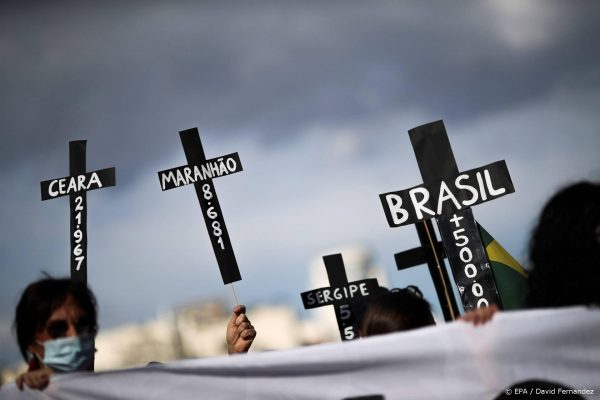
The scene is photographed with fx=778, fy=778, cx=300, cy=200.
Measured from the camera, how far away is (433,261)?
27.9 ft

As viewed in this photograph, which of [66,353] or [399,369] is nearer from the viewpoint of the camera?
[399,369]

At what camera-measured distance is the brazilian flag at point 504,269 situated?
6910mm

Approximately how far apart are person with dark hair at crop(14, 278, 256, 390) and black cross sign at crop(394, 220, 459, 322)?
15.6 feet

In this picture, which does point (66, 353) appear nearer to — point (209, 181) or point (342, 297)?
point (209, 181)

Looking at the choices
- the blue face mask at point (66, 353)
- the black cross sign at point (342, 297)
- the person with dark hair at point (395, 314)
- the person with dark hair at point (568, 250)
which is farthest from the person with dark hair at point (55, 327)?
the black cross sign at point (342, 297)

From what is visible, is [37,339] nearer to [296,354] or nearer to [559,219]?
[296,354]

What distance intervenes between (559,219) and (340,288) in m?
8.45

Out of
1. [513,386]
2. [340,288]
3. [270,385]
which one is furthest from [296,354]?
[340,288]

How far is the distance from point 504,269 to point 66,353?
16.1ft

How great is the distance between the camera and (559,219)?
2721mm

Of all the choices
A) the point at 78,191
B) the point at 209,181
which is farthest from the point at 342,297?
the point at 78,191

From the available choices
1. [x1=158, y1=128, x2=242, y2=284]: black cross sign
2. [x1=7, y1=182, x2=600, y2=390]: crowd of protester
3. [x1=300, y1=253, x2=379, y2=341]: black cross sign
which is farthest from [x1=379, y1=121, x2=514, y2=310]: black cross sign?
[x1=300, y1=253, x2=379, y2=341]: black cross sign

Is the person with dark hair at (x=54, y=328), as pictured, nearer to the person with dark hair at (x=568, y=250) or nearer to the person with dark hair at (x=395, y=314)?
the person with dark hair at (x=395, y=314)

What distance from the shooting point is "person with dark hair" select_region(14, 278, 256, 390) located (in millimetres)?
2982
